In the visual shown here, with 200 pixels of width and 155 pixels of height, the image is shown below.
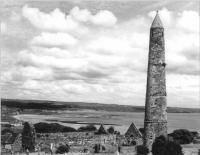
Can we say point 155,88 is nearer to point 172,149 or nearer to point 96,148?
point 172,149

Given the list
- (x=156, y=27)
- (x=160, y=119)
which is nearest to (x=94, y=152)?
(x=160, y=119)

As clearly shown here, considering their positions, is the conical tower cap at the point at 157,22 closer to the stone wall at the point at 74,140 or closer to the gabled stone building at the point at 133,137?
the gabled stone building at the point at 133,137

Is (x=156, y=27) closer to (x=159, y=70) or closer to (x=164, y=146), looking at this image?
(x=159, y=70)

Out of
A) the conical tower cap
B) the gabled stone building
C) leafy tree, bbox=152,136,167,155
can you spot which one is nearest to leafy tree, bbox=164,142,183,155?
leafy tree, bbox=152,136,167,155

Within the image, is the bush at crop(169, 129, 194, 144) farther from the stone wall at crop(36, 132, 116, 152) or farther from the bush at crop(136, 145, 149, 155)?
the bush at crop(136, 145, 149, 155)

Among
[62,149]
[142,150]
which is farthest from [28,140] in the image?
[142,150]
